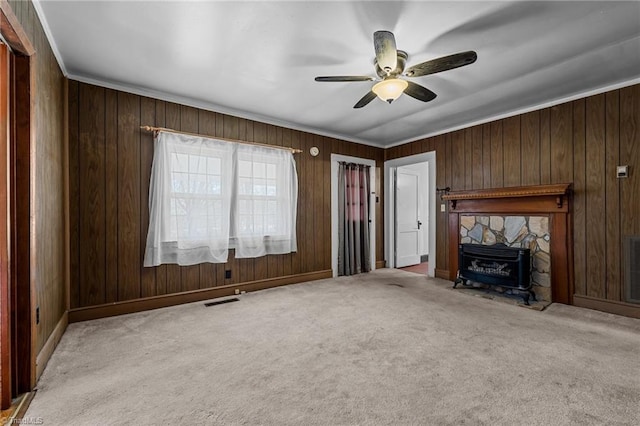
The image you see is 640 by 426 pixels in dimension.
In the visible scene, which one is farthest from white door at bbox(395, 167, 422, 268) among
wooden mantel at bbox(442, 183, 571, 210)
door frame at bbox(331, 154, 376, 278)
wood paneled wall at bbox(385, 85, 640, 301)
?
wood paneled wall at bbox(385, 85, 640, 301)

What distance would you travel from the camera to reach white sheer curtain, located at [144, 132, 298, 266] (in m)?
3.27

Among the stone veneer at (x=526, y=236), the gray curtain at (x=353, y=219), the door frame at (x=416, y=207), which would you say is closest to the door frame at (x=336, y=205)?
the gray curtain at (x=353, y=219)

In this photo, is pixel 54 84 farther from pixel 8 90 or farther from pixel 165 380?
pixel 165 380

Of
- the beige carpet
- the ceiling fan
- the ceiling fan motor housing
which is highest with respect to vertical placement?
the ceiling fan motor housing

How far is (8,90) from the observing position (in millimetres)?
1652

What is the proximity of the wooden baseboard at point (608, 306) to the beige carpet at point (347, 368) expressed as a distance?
0.14 m

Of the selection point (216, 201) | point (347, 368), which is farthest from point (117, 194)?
point (347, 368)

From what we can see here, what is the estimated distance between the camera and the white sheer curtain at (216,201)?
10.7 feet

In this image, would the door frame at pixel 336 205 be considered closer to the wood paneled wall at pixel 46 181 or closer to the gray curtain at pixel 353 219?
the gray curtain at pixel 353 219

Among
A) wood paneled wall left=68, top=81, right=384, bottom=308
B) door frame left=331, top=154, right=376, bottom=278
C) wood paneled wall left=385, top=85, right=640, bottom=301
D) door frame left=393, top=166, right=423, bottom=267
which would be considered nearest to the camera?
wood paneled wall left=68, top=81, right=384, bottom=308

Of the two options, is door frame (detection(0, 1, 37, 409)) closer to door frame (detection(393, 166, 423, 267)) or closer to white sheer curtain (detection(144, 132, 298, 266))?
white sheer curtain (detection(144, 132, 298, 266))

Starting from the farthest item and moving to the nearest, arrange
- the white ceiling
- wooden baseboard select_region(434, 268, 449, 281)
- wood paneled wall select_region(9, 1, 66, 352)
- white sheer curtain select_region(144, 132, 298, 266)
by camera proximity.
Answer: wooden baseboard select_region(434, 268, 449, 281) → white sheer curtain select_region(144, 132, 298, 266) → the white ceiling → wood paneled wall select_region(9, 1, 66, 352)

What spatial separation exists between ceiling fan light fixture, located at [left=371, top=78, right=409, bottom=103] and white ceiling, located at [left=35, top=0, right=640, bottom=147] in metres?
0.31

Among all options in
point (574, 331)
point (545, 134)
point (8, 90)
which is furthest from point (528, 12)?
point (8, 90)
